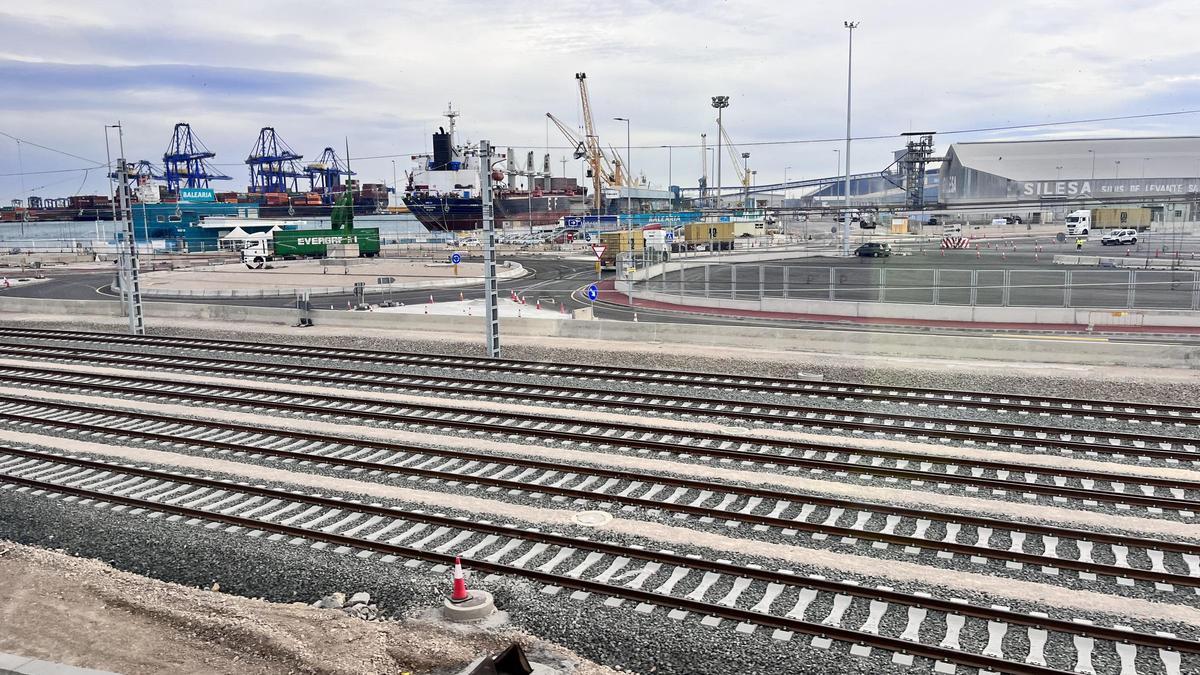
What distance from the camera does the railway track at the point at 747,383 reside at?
16312 mm

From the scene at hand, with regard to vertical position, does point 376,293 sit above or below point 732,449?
above

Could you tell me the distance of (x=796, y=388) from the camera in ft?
60.6

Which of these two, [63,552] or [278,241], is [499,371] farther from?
[278,241]

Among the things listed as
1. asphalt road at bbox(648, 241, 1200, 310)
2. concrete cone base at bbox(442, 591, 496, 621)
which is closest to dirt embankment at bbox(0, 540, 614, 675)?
concrete cone base at bbox(442, 591, 496, 621)

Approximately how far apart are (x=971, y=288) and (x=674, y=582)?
22962 millimetres

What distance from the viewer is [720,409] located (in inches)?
656

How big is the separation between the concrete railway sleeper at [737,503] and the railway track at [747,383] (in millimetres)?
6985

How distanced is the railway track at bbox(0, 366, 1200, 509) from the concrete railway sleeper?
146 cm

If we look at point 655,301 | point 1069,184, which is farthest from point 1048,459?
point 1069,184

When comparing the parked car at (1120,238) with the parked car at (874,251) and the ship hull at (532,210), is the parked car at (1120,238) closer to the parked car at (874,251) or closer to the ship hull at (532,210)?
the parked car at (874,251)

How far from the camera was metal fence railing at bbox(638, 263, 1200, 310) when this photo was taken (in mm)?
29297

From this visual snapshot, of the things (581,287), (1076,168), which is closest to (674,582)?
(581,287)

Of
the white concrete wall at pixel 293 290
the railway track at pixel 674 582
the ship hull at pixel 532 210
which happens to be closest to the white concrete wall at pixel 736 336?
the white concrete wall at pixel 293 290

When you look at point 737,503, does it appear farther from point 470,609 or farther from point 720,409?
point 720,409
